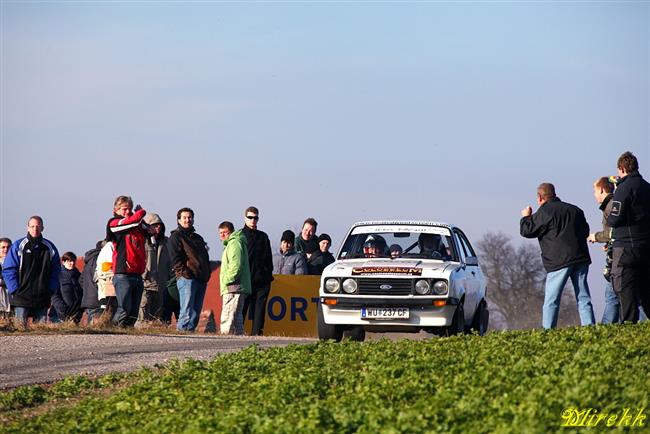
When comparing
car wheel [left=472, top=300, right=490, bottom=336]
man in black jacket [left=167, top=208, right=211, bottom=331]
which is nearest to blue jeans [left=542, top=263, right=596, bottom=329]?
car wheel [left=472, top=300, right=490, bottom=336]

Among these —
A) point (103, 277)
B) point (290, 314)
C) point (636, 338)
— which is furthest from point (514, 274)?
point (636, 338)

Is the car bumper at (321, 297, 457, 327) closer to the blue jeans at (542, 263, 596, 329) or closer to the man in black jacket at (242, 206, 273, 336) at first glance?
the blue jeans at (542, 263, 596, 329)

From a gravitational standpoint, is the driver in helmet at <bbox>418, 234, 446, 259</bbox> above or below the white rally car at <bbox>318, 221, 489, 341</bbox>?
above

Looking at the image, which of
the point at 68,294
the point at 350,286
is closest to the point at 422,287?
the point at 350,286

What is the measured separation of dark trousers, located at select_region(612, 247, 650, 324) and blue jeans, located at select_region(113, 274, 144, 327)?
747 cm

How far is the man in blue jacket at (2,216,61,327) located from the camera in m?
21.3

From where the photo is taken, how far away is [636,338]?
14039mm

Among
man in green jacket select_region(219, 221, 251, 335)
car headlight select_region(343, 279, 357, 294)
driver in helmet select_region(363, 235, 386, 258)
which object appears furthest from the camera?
man in green jacket select_region(219, 221, 251, 335)

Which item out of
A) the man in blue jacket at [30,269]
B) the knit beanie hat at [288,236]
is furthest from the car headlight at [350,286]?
the knit beanie hat at [288,236]

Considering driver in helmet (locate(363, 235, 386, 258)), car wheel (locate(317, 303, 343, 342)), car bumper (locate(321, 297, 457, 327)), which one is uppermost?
driver in helmet (locate(363, 235, 386, 258))

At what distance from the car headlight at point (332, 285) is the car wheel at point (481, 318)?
259cm

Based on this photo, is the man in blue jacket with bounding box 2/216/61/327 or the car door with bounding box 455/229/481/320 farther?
the man in blue jacket with bounding box 2/216/61/327

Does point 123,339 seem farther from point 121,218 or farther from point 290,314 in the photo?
point 290,314

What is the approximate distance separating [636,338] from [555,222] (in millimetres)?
4624
